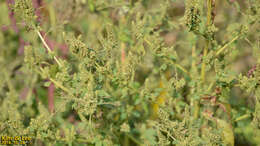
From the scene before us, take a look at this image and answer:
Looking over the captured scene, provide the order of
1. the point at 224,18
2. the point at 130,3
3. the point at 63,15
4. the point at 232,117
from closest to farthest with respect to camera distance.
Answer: the point at 232,117
the point at 130,3
the point at 63,15
the point at 224,18

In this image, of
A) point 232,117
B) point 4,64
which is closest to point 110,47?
point 232,117

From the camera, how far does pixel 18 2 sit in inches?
45.9

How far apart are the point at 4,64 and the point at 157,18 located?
0.98 meters

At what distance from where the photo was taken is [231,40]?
1.32 m

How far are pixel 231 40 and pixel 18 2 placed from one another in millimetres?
826

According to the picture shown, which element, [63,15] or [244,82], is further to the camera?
[63,15]

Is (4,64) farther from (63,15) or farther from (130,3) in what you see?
(130,3)

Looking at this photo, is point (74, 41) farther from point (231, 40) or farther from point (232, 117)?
point (232, 117)

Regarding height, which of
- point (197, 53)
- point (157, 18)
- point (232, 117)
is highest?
point (157, 18)

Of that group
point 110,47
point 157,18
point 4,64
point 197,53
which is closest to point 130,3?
point 157,18

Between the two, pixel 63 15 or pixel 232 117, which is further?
pixel 63 15

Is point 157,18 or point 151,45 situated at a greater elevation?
point 157,18

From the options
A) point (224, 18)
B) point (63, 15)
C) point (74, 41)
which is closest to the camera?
point (74, 41)

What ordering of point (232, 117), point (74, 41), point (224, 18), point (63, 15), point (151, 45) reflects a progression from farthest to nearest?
point (224, 18) < point (63, 15) < point (232, 117) < point (151, 45) < point (74, 41)
